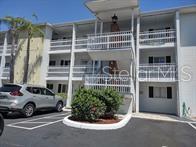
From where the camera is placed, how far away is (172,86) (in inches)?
624

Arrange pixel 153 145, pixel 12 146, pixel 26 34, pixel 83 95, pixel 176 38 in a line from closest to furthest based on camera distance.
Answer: pixel 12 146 → pixel 153 145 → pixel 83 95 → pixel 176 38 → pixel 26 34

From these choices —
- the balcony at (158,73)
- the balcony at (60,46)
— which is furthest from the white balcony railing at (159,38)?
the balcony at (60,46)

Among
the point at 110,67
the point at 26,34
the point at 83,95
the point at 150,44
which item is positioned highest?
the point at 26,34

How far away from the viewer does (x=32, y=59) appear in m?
19.1

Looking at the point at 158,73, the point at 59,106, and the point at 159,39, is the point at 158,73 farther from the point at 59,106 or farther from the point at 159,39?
the point at 59,106

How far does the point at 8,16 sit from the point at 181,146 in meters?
18.9

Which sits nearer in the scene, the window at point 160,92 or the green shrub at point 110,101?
the green shrub at point 110,101

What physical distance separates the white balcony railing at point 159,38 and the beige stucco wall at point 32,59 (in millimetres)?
10728

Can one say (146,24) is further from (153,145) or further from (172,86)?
(153,145)

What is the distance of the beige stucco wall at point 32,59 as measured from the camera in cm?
1872

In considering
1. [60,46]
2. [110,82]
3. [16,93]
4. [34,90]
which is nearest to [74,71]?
[60,46]

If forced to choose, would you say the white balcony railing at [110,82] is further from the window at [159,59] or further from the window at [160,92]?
the window at [159,59]

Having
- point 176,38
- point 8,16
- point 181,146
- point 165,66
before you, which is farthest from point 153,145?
point 8,16

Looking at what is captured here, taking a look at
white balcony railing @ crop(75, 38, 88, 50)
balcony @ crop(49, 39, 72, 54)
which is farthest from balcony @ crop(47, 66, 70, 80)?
white balcony railing @ crop(75, 38, 88, 50)
